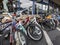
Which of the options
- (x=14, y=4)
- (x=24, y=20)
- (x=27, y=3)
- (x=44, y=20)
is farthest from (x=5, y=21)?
(x=27, y=3)

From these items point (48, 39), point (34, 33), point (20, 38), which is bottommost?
point (48, 39)

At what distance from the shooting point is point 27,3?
8398 mm

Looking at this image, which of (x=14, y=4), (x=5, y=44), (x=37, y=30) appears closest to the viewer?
(x=5, y=44)

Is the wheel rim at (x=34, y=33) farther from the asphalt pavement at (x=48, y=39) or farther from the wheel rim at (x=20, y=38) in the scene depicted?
the wheel rim at (x=20, y=38)

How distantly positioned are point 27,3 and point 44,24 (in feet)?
9.55

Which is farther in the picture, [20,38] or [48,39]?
[48,39]

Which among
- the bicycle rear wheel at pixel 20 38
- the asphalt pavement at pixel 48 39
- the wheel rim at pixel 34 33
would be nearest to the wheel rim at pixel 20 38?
the bicycle rear wheel at pixel 20 38

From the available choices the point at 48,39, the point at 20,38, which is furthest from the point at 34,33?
the point at 20,38

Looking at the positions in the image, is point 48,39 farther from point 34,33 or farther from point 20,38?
point 20,38

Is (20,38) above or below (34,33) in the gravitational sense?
above

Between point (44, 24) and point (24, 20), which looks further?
point (44, 24)

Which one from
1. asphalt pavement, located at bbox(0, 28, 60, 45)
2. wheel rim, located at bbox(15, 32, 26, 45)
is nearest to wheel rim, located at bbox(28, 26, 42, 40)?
A: asphalt pavement, located at bbox(0, 28, 60, 45)

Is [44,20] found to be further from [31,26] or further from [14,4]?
[14,4]

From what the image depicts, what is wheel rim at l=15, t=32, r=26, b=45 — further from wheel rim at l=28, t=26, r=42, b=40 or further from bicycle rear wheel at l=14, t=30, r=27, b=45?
wheel rim at l=28, t=26, r=42, b=40
